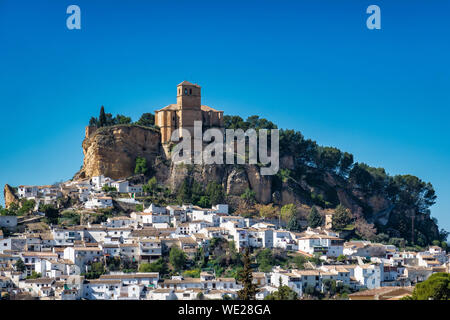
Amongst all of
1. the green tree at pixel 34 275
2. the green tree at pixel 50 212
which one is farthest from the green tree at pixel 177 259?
the green tree at pixel 50 212

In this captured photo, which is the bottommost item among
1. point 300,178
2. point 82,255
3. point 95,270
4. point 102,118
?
point 95,270

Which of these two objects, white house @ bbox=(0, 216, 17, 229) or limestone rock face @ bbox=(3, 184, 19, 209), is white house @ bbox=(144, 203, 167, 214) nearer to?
white house @ bbox=(0, 216, 17, 229)

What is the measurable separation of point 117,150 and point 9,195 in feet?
24.7

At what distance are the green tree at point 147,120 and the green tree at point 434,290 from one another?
27.8 m

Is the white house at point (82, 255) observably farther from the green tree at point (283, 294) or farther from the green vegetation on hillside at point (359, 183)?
the green vegetation on hillside at point (359, 183)

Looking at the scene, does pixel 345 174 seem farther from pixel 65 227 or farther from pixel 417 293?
pixel 417 293

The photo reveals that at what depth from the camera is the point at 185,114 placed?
48.4 metres

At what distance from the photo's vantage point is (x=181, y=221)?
41438mm

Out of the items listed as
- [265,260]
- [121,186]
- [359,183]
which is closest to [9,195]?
[121,186]

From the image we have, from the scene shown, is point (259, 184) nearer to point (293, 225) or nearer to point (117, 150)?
point (293, 225)

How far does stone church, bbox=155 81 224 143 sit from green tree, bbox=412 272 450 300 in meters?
24.3

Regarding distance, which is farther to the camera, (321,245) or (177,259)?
(321,245)

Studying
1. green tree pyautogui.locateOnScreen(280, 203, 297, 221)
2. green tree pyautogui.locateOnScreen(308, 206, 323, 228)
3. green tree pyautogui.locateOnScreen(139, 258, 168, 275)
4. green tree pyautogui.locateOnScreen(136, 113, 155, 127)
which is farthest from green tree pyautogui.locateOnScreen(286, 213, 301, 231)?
green tree pyautogui.locateOnScreen(136, 113, 155, 127)
